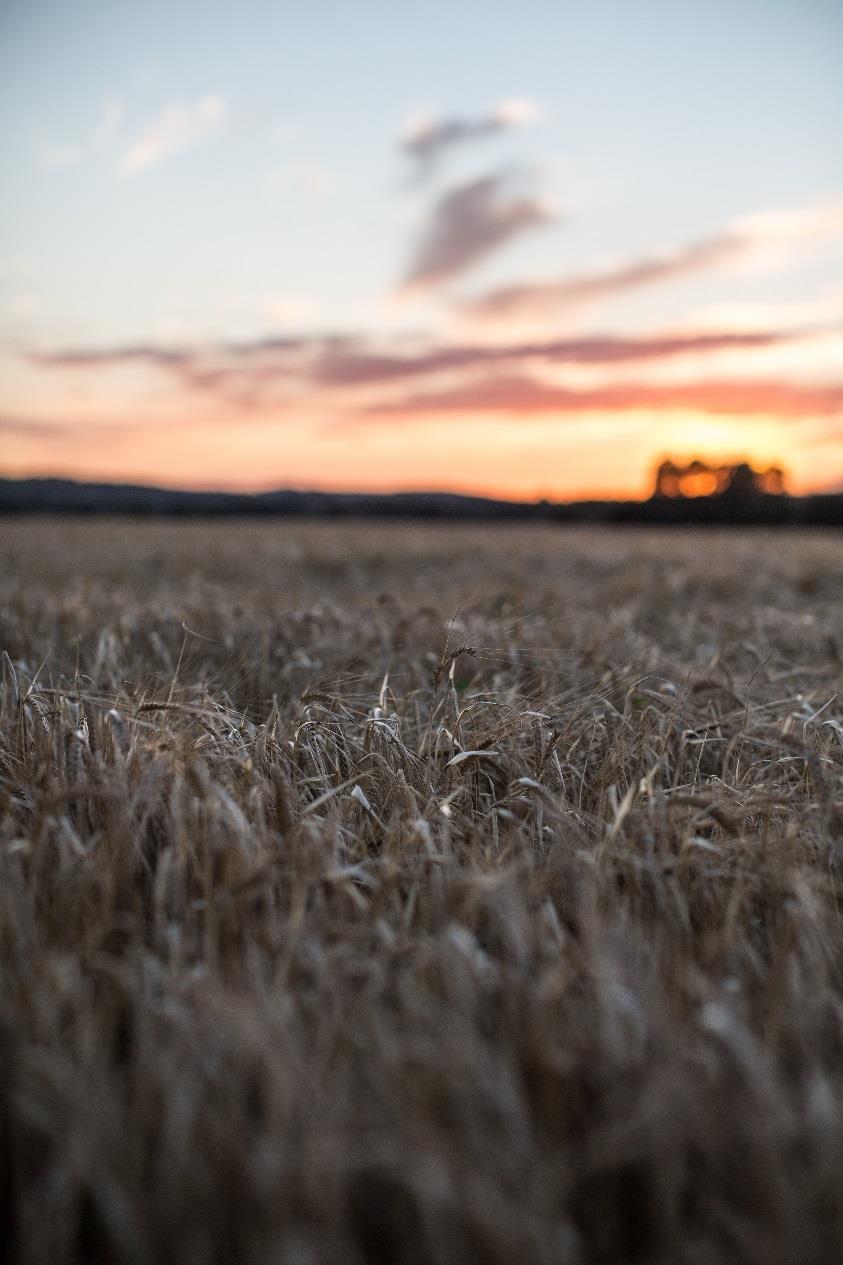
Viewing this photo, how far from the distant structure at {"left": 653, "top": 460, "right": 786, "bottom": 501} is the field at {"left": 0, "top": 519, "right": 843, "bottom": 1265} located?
57953mm

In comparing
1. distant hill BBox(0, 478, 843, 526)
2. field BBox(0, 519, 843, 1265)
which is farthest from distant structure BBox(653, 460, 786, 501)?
field BBox(0, 519, 843, 1265)

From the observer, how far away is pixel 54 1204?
1080 mm

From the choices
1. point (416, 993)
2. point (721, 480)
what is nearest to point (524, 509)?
point (721, 480)

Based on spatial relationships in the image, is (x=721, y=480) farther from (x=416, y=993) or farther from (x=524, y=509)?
(x=416, y=993)

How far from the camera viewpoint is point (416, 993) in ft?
4.59

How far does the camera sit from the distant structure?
5947cm

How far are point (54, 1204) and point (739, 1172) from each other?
892 mm

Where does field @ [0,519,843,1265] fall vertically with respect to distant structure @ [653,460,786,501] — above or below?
below

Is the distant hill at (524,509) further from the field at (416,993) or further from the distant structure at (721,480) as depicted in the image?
the field at (416,993)

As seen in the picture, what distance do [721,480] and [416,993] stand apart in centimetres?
6614

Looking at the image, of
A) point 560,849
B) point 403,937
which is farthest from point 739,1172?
point 560,849

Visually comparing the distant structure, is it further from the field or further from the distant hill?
the field

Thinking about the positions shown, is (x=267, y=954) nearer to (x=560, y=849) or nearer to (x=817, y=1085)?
(x=560, y=849)

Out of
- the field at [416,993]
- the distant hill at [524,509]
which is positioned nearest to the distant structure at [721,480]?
the distant hill at [524,509]
